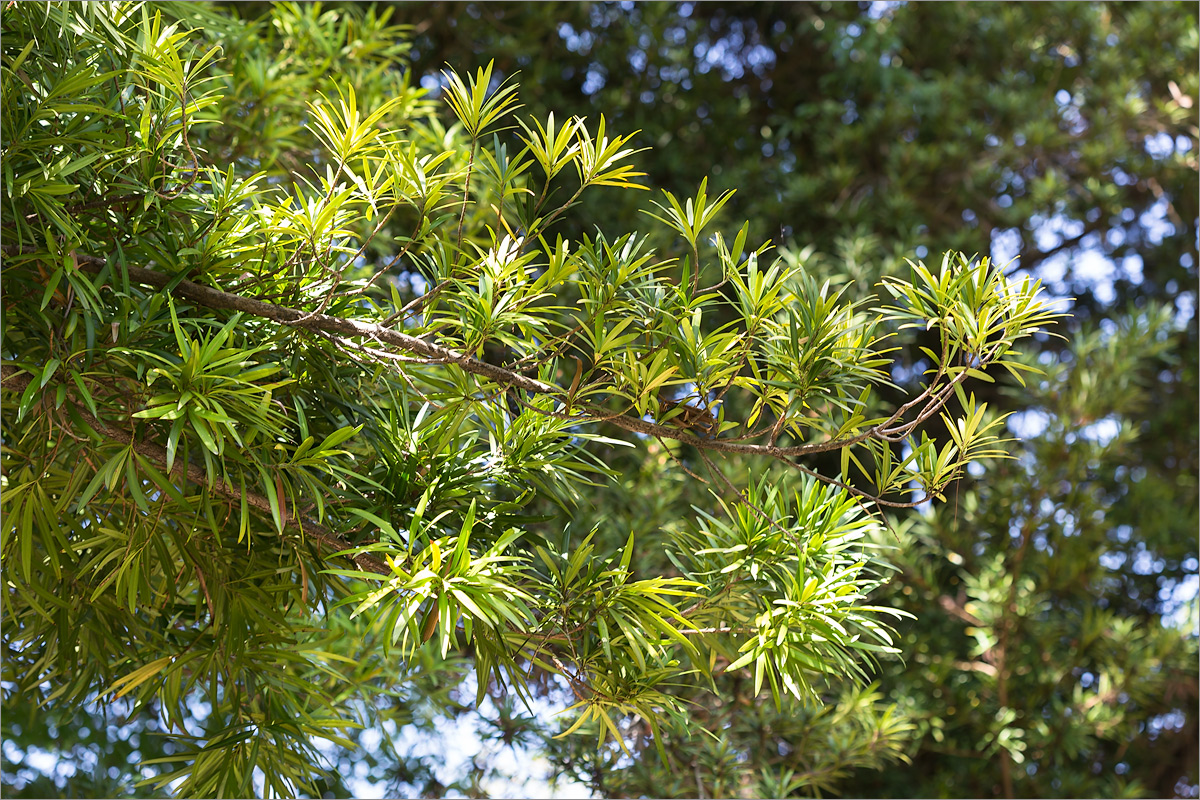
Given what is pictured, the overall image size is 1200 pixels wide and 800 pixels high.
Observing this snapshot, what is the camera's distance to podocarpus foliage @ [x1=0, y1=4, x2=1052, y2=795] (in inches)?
29.8

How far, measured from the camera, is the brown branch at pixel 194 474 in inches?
31.1

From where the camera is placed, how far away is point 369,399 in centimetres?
96

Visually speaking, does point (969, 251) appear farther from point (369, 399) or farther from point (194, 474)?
point (194, 474)

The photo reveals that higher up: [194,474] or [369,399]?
[369,399]

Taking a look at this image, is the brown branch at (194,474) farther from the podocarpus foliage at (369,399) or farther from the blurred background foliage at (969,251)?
the blurred background foliage at (969,251)

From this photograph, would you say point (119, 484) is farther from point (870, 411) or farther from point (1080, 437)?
point (1080, 437)

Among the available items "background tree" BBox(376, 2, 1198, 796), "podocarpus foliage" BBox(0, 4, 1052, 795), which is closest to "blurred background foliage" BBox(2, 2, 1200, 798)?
"background tree" BBox(376, 2, 1198, 796)

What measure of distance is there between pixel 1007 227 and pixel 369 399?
218 cm

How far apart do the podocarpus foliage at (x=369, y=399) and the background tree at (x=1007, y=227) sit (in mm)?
929

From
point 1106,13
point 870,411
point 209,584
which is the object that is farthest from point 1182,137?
point 209,584

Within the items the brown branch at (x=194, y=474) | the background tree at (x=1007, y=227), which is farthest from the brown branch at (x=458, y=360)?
the background tree at (x=1007, y=227)

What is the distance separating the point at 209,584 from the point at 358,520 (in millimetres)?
238

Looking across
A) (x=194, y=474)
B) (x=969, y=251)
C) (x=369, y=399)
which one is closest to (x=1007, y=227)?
(x=969, y=251)

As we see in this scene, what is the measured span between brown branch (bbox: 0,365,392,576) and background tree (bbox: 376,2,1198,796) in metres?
1.01
